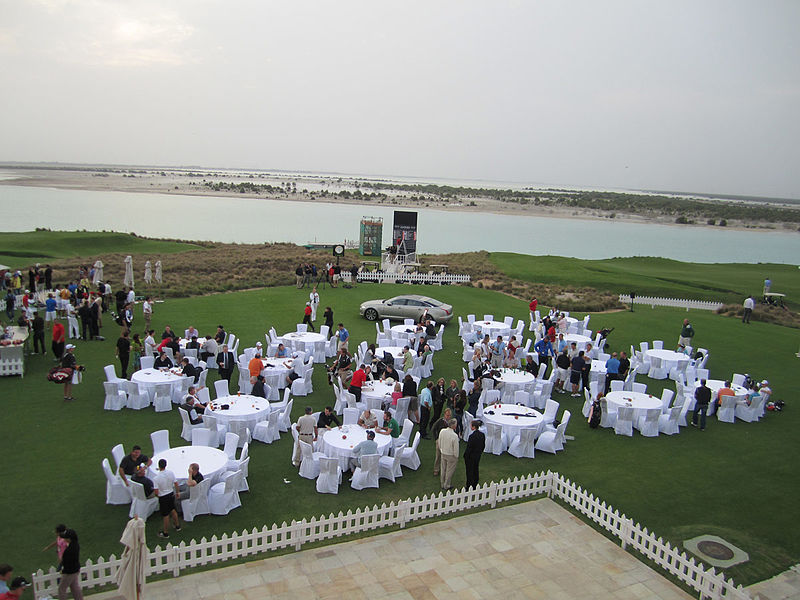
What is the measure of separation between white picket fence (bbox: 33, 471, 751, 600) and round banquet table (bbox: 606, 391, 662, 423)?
4793mm

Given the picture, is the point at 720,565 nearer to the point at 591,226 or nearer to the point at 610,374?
the point at 610,374

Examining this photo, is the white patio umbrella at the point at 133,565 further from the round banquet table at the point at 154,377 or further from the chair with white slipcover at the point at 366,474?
the round banquet table at the point at 154,377

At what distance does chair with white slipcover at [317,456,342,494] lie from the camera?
10.9m

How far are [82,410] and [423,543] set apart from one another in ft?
31.9

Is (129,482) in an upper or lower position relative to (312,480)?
upper

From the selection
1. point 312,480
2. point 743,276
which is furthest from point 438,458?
point 743,276

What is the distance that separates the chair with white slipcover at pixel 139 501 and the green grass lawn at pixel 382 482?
253mm

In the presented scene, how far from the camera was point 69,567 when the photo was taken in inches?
283

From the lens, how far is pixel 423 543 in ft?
30.9

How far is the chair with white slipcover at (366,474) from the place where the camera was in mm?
11186

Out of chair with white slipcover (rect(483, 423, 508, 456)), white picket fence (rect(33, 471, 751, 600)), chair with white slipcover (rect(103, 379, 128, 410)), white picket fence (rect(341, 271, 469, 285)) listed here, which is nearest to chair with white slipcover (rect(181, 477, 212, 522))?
white picket fence (rect(33, 471, 751, 600))

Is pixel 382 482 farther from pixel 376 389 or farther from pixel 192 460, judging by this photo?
pixel 192 460

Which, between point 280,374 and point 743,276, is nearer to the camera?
point 280,374

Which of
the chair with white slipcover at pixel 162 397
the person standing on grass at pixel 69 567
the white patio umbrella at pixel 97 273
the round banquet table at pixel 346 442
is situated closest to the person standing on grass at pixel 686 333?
the round banquet table at pixel 346 442
